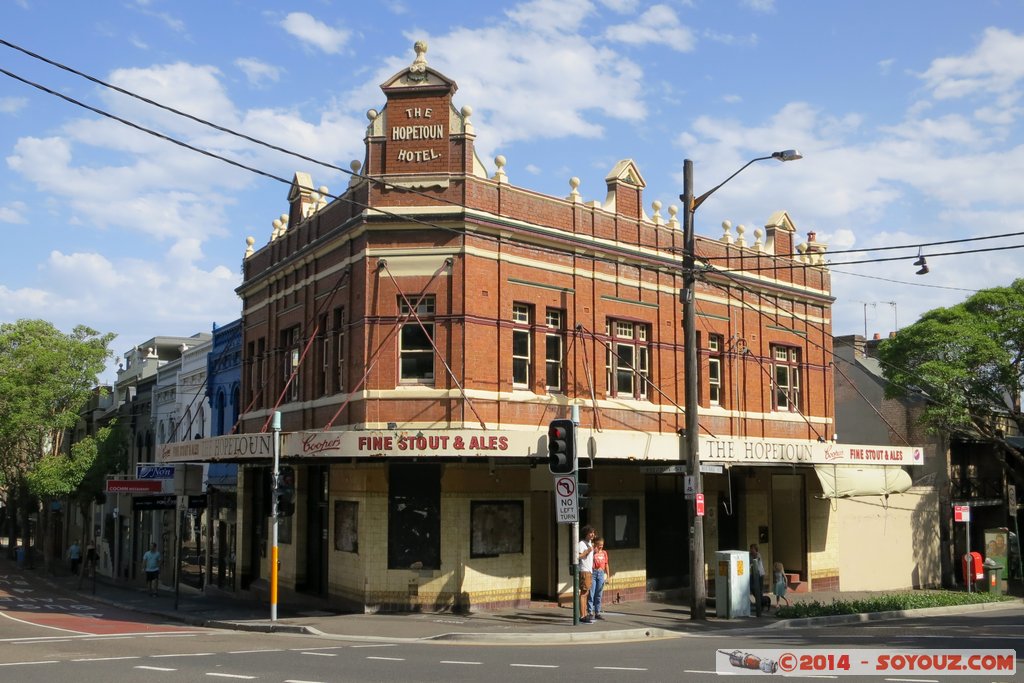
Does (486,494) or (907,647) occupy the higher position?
(486,494)

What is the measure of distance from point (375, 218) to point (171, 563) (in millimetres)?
20661

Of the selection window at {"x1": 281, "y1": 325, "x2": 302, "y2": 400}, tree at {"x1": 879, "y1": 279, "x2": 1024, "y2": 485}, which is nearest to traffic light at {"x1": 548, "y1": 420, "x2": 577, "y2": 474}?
window at {"x1": 281, "y1": 325, "x2": 302, "y2": 400}

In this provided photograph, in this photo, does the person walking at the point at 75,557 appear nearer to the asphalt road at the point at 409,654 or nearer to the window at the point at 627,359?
the asphalt road at the point at 409,654

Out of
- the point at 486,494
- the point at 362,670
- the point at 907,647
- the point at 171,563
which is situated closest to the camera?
the point at 362,670

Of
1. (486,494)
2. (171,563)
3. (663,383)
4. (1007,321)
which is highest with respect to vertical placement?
(1007,321)

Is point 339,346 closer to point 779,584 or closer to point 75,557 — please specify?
point 779,584

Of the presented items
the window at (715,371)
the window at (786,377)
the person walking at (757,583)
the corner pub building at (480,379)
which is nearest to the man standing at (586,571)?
the corner pub building at (480,379)

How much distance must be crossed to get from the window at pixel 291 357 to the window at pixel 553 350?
254 inches

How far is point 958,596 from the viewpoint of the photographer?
25.6 meters

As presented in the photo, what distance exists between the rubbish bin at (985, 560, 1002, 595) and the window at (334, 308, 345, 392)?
18.8 metres

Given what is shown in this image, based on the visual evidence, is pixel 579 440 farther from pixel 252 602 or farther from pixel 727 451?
pixel 252 602

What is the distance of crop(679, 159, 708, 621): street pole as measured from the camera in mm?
20203

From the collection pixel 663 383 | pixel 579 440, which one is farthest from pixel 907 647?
pixel 663 383

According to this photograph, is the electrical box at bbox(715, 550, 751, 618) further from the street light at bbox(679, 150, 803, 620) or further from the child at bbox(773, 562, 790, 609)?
the child at bbox(773, 562, 790, 609)
